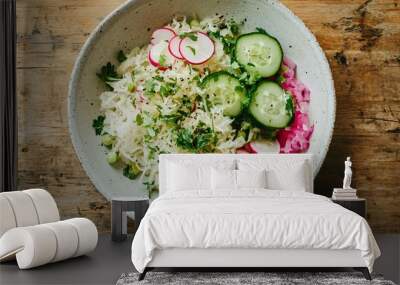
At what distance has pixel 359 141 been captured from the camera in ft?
21.8

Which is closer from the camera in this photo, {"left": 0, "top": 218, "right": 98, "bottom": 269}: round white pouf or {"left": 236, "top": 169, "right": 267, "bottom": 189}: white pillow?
{"left": 0, "top": 218, "right": 98, "bottom": 269}: round white pouf

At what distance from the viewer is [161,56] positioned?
6.61 m

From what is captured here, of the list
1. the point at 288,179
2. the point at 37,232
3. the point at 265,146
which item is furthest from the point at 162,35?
A: the point at 37,232

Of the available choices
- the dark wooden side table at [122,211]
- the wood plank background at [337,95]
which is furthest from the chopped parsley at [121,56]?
the dark wooden side table at [122,211]

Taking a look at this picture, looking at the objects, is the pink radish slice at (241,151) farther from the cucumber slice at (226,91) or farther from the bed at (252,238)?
the bed at (252,238)

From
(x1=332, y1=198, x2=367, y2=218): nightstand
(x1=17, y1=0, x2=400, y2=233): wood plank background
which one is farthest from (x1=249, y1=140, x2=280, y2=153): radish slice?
(x1=332, y1=198, x2=367, y2=218): nightstand

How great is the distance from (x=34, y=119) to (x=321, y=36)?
113 inches

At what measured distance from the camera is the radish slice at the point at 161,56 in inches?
260

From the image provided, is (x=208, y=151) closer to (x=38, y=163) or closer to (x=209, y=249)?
(x=38, y=163)

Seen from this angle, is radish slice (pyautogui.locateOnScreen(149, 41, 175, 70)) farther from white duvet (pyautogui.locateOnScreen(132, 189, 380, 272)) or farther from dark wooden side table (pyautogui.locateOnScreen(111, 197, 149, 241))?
white duvet (pyautogui.locateOnScreen(132, 189, 380, 272))

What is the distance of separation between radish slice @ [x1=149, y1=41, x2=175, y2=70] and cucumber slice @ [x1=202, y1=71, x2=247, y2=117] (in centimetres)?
40

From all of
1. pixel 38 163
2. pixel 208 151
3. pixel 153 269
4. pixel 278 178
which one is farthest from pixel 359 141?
pixel 38 163

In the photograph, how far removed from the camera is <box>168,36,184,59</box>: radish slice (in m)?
6.61

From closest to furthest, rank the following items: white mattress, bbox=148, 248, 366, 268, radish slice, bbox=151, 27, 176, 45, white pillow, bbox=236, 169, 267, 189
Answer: white mattress, bbox=148, 248, 366, 268 → white pillow, bbox=236, 169, 267, 189 → radish slice, bbox=151, 27, 176, 45
